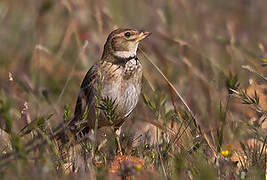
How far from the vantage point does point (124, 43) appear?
4414mm

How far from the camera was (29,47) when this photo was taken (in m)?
7.41

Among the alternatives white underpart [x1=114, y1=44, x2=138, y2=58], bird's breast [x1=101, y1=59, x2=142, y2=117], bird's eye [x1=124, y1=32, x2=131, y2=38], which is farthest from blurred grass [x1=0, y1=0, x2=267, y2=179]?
bird's eye [x1=124, y1=32, x2=131, y2=38]

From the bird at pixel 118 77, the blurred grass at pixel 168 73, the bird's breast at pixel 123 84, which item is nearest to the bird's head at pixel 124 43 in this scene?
the bird at pixel 118 77

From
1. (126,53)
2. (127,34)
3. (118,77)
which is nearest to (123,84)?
(118,77)

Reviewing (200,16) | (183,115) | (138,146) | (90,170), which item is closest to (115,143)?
(138,146)

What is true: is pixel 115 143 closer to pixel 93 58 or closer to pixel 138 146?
pixel 138 146

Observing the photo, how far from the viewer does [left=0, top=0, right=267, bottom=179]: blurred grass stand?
125 inches

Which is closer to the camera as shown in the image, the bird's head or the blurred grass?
the blurred grass

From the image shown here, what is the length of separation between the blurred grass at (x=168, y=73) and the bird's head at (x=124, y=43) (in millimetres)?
252

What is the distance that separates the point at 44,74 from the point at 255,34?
9.46 ft

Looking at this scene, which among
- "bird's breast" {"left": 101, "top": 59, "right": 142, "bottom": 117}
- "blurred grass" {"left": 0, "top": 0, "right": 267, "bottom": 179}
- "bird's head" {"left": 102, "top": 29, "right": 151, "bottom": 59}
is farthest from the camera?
"bird's head" {"left": 102, "top": 29, "right": 151, "bottom": 59}

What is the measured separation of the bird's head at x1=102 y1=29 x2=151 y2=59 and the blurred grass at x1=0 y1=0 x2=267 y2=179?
0.83 ft

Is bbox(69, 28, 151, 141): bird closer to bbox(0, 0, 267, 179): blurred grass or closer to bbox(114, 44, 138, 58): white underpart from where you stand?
bbox(114, 44, 138, 58): white underpart

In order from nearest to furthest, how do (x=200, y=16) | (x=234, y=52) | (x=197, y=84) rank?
(x=234, y=52) → (x=197, y=84) → (x=200, y=16)
